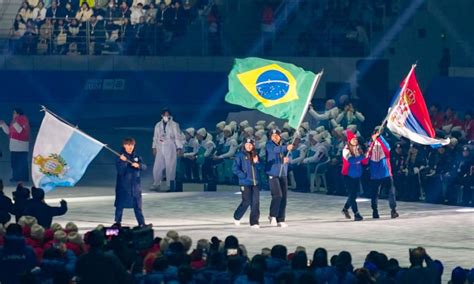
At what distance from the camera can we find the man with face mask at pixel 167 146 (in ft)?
127

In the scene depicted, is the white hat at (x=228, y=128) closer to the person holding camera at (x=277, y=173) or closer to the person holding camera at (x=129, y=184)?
the person holding camera at (x=277, y=173)

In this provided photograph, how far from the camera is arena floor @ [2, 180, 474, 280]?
29.4 meters

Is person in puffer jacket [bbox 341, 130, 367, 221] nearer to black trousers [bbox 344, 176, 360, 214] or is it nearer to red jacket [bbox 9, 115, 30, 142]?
black trousers [bbox 344, 176, 360, 214]

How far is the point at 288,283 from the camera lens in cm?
1905

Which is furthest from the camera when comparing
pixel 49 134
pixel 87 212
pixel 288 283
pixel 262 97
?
pixel 87 212

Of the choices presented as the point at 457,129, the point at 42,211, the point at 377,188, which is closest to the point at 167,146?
the point at 457,129

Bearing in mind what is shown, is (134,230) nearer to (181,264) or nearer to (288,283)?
(181,264)

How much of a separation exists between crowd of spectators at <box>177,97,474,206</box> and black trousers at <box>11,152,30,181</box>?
12.3 ft

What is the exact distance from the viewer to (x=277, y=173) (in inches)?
1259

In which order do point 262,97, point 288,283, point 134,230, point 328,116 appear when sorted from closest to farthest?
point 288,283 → point 134,230 → point 262,97 → point 328,116

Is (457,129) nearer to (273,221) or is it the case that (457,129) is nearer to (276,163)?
(273,221)

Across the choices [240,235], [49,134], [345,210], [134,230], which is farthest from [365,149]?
[134,230]

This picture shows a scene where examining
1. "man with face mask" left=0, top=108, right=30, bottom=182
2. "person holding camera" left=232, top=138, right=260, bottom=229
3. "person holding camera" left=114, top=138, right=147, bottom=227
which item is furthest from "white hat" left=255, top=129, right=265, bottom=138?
"person holding camera" left=114, top=138, right=147, bottom=227

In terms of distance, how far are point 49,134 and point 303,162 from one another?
951 centimetres
